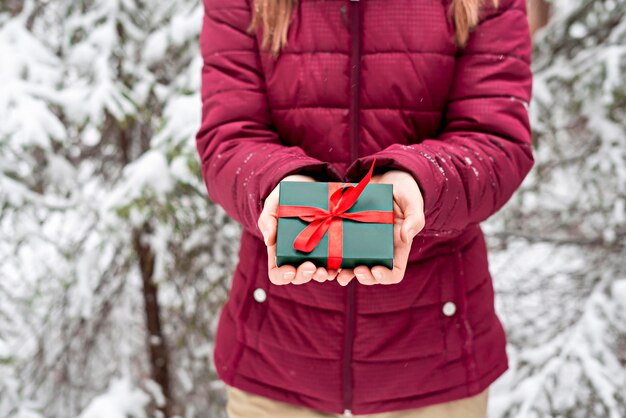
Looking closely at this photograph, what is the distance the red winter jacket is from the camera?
53.9 inches

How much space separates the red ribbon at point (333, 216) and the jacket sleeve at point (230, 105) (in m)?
0.26

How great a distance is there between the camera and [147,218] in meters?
2.75

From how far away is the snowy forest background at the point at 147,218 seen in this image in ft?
8.75

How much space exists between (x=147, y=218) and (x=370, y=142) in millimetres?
1679

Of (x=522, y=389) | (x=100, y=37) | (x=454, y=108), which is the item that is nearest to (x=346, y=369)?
(x=454, y=108)

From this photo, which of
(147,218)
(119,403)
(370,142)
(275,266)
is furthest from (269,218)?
(119,403)

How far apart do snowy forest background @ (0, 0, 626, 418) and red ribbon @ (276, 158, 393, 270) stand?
1.50 m

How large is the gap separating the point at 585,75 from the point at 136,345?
10.1ft

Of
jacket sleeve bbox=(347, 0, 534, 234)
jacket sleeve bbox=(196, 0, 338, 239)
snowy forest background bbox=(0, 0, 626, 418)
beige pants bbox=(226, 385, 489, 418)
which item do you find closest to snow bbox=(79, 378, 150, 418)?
snowy forest background bbox=(0, 0, 626, 418)

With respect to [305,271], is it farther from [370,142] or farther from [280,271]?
[370,142]

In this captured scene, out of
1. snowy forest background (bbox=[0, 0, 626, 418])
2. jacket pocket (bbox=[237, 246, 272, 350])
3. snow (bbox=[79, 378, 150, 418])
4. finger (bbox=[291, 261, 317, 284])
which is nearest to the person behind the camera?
finger (bbox=[291, 261, 317, 284])

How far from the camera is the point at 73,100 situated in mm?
2713

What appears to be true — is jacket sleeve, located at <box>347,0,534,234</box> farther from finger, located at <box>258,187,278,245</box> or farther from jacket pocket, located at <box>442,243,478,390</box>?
finger, located at <box>258,187,278,245</box>

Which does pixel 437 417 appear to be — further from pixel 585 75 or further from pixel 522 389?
pixel 585 75
